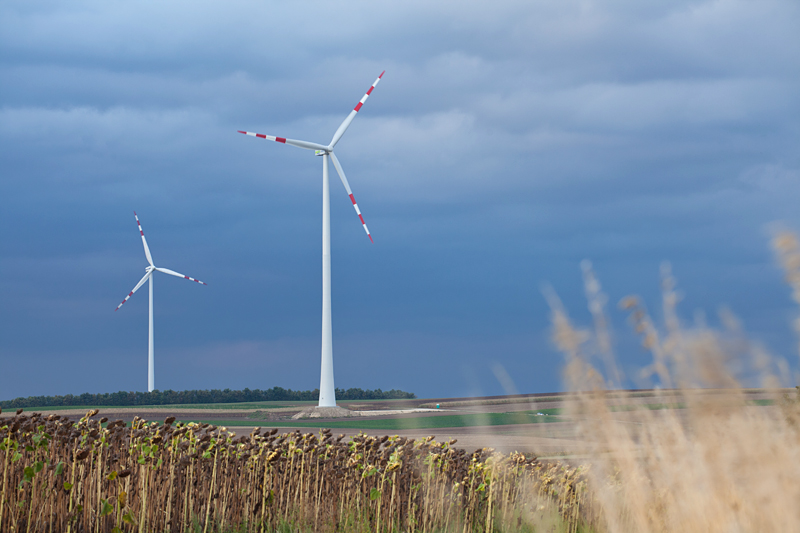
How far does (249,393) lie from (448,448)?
57.4 meters

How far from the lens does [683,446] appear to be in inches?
173

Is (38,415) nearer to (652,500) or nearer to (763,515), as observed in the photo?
(652,500)

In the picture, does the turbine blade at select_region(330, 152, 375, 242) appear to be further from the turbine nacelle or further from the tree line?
the tree line

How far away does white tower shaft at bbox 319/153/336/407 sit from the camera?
37.6 metres

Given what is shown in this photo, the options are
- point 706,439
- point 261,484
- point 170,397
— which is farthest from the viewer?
point 170,397

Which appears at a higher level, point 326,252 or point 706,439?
point 326,252

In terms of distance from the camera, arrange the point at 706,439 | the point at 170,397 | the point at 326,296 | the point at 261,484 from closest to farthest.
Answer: the point at 706,439 → the point at 261,484 → the point at 326,296 → the point at 170,397

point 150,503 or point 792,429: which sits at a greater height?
point 792,429

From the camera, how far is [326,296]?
37.5 meters

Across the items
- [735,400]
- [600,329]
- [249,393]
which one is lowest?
[249,393]

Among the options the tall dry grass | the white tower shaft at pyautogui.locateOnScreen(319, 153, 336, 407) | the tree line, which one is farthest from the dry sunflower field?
the tree line

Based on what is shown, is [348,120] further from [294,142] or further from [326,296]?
[326,296]

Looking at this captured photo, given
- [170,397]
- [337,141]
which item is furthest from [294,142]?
[170,397]

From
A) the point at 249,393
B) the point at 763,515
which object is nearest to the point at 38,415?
the point at 763,515
